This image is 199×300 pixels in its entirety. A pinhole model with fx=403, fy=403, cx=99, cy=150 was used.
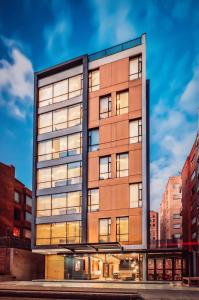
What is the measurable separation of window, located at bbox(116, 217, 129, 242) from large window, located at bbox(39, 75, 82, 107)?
17080 mm

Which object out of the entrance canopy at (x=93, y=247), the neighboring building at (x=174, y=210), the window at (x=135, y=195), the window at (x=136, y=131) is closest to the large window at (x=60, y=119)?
the window at (x=136, y=131)

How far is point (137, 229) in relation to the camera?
4356 cm

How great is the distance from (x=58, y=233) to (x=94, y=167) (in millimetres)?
9152

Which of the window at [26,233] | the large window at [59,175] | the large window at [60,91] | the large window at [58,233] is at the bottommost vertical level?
the window at [26,233]

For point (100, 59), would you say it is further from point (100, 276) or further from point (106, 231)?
point (100, 276)

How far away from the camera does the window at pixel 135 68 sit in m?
47.6

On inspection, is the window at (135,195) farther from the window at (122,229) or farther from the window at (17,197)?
the window at (17,197)

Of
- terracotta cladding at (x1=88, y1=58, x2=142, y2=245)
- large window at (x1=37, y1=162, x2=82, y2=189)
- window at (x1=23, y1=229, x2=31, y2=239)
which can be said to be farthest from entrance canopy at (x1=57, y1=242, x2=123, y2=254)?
window at (x1=23, y1=229, x2=31, y2=239)

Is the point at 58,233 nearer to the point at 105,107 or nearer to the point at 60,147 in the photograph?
the point at 60,147

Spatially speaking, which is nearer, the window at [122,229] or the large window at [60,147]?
the window at [122,229]

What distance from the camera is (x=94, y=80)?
50.8 meters

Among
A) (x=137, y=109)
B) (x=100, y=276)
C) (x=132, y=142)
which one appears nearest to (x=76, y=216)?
(x=100, y=276)

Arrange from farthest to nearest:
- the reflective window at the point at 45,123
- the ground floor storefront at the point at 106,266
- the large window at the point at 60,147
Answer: the reflective window at the point at 45,123, the large window at the point at 60,147, the ground floor storefront at the point at 106,266

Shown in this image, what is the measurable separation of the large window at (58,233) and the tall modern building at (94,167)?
0.39ft
